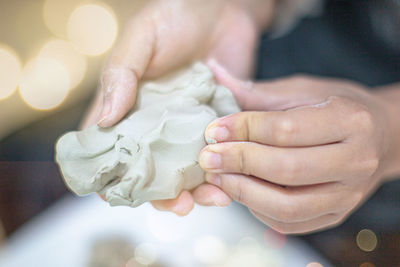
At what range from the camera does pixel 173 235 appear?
1347 millimetres

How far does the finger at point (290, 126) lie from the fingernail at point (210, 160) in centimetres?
4

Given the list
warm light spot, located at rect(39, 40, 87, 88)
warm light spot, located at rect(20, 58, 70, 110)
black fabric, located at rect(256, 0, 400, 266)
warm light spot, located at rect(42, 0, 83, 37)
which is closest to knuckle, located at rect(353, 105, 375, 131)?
black fabric, located at rect(256, 0, 400, 266)

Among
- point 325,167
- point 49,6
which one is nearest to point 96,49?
point 49,6

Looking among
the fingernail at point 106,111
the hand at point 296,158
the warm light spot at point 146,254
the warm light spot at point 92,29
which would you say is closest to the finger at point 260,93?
the hand at point 296,158

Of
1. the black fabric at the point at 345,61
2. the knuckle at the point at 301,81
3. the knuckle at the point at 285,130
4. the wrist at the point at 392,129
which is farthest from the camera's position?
the black fabric at the point at 345,61

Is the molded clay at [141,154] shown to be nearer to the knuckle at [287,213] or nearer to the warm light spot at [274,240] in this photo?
the knuckle at [287,213]

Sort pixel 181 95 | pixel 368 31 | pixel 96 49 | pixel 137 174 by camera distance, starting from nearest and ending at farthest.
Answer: pixel 137 174, pixel 181 95, pixel 368 31, pixel 96 49

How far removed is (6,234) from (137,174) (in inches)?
38.8

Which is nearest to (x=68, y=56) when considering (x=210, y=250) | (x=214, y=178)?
(x=210, y=250)

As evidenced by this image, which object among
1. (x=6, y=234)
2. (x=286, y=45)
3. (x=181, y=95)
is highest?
(x=181, y=95)

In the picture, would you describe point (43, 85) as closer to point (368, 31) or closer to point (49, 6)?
point (49, 6)

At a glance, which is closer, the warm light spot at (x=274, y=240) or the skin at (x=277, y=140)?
the skin at (x=277, y=140)

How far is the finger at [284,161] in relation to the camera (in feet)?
2.27

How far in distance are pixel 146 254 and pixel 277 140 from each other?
32.8 inches
